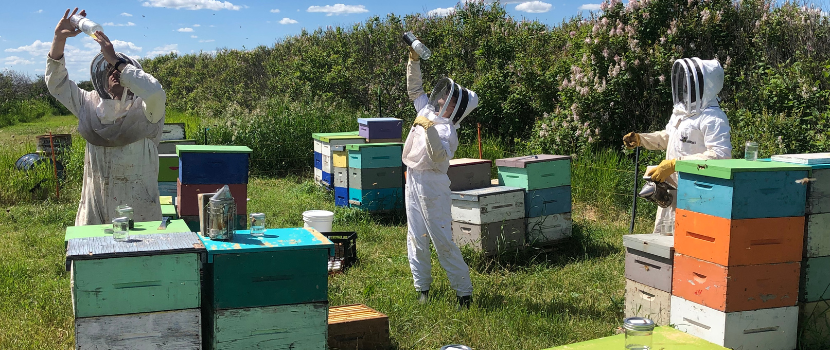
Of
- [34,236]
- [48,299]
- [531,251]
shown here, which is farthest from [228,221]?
[34,236]

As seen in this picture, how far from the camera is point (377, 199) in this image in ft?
27.1

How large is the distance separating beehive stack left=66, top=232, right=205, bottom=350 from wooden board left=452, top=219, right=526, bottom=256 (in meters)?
3.53

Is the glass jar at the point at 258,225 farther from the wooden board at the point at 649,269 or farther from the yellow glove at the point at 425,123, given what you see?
the wooden board at the point at 649,269

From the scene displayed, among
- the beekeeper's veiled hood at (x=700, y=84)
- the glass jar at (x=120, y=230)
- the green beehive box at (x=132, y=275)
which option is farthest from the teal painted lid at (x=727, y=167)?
the glass jar at (x=120, y=230)

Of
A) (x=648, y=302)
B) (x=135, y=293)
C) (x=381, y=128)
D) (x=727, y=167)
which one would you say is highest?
(x=381, y=128)

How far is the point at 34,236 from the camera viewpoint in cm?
711

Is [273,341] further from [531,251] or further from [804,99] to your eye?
[804,99]

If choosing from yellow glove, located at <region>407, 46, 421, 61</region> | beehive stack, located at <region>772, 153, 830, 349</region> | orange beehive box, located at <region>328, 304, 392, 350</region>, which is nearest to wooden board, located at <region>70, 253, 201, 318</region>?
orange beehive box, located at <region>328, 304, 392, 350</region>

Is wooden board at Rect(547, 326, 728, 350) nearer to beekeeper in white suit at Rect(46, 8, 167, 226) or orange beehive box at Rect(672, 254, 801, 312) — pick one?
orange beehive box at Rect(672, 254, 801, 312)

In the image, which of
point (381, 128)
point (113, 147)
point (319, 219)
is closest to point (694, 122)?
point (319, 219)

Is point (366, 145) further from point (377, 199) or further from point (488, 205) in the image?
point (488, 205)

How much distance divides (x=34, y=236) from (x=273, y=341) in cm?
529

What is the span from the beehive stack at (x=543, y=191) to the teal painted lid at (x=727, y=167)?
2494 mm

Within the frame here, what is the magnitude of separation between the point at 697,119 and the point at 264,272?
3.34m
